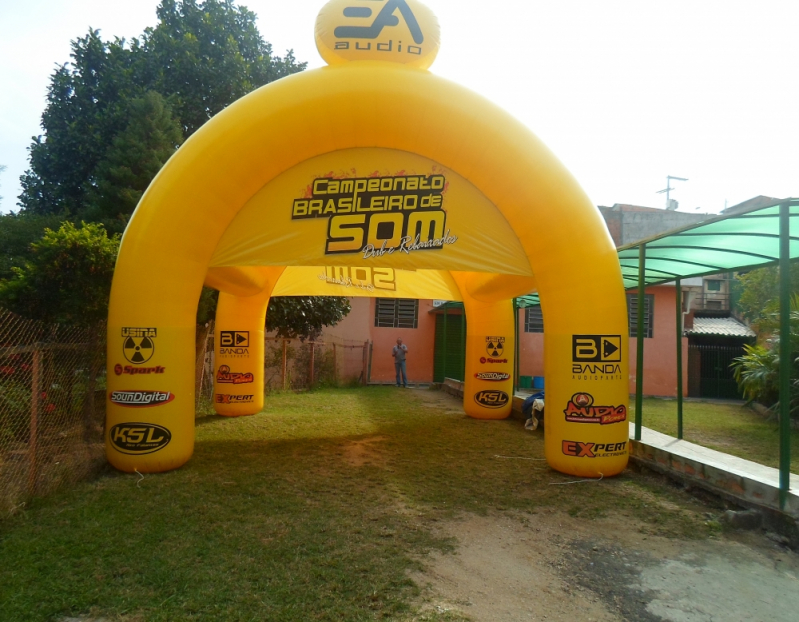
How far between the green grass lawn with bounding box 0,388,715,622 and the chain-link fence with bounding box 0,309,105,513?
0.78 feet

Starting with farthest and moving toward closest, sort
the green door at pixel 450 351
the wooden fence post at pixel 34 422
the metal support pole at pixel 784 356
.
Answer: the green door at pixel 450 351 → the wooden fence post at pixel 34 422 → the metal support pole at pixel 784 356

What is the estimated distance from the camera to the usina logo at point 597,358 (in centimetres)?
577

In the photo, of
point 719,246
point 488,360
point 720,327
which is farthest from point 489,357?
point 720,327

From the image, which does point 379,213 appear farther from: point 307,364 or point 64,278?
point 307,364

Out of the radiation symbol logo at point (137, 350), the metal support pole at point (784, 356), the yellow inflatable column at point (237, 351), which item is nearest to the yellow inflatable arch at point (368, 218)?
the radiation symbol logo at point (137, 350)

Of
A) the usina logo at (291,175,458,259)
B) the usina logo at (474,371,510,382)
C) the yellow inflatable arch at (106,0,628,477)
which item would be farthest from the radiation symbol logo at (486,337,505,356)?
the usina logo at (291,175,458,259)

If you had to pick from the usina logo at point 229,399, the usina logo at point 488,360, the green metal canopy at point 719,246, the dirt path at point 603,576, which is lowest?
the dirt path at point 603,576

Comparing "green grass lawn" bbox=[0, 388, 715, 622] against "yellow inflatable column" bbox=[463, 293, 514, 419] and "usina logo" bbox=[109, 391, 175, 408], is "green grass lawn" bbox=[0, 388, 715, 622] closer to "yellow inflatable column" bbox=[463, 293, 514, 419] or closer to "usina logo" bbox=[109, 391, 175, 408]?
"usina logo" bbox=[109, 391, 175, 408]

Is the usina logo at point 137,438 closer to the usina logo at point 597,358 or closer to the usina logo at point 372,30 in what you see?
the usina logo at point 597,358

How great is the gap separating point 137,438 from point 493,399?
20.1ft

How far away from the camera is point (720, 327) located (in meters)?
19.0

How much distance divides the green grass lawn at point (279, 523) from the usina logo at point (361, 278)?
134 inches

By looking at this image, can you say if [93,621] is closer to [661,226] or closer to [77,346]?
[77,346]

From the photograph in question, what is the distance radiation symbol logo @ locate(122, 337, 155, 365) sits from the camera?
5738 millimetres
